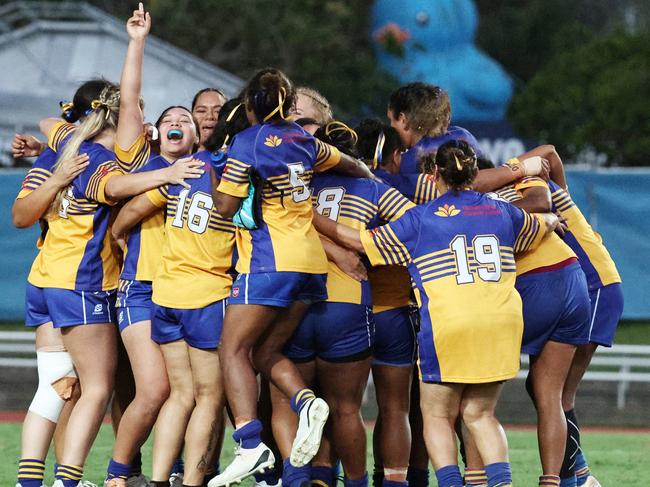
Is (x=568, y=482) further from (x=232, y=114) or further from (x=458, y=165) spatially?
(x=232, y=114)

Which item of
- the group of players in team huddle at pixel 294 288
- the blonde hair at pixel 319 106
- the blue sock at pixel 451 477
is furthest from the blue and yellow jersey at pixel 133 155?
the blue sock at pixel 451 477

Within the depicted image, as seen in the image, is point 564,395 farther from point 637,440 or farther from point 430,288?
point 637,440

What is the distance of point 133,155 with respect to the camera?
688 centimetres

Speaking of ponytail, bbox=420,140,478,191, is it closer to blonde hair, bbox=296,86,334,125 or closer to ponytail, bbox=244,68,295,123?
ponytail, bbox=244,68,295,123

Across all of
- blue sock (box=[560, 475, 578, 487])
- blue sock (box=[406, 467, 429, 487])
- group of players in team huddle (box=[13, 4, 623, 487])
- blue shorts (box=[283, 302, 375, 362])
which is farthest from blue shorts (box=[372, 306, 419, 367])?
blue sock (box=[560, 475, 578, 487])

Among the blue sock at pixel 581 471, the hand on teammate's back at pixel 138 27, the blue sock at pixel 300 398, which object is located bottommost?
Result: the blue sock at pixel 581 471

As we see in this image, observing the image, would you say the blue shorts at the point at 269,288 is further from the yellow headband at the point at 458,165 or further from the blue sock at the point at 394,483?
the blue sock at the point at 394,483

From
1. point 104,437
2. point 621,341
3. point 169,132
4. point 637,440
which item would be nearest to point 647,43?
point 621,341

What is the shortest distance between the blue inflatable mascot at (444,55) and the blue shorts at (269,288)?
17.3 m

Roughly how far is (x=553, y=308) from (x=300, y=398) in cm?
146

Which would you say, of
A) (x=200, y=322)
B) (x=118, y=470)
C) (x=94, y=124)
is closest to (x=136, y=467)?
(x=118, y=470)

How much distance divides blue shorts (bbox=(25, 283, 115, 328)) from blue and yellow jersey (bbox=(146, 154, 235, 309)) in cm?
39

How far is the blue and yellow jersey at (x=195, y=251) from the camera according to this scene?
6.58m

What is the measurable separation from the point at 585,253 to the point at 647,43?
1500 cm
